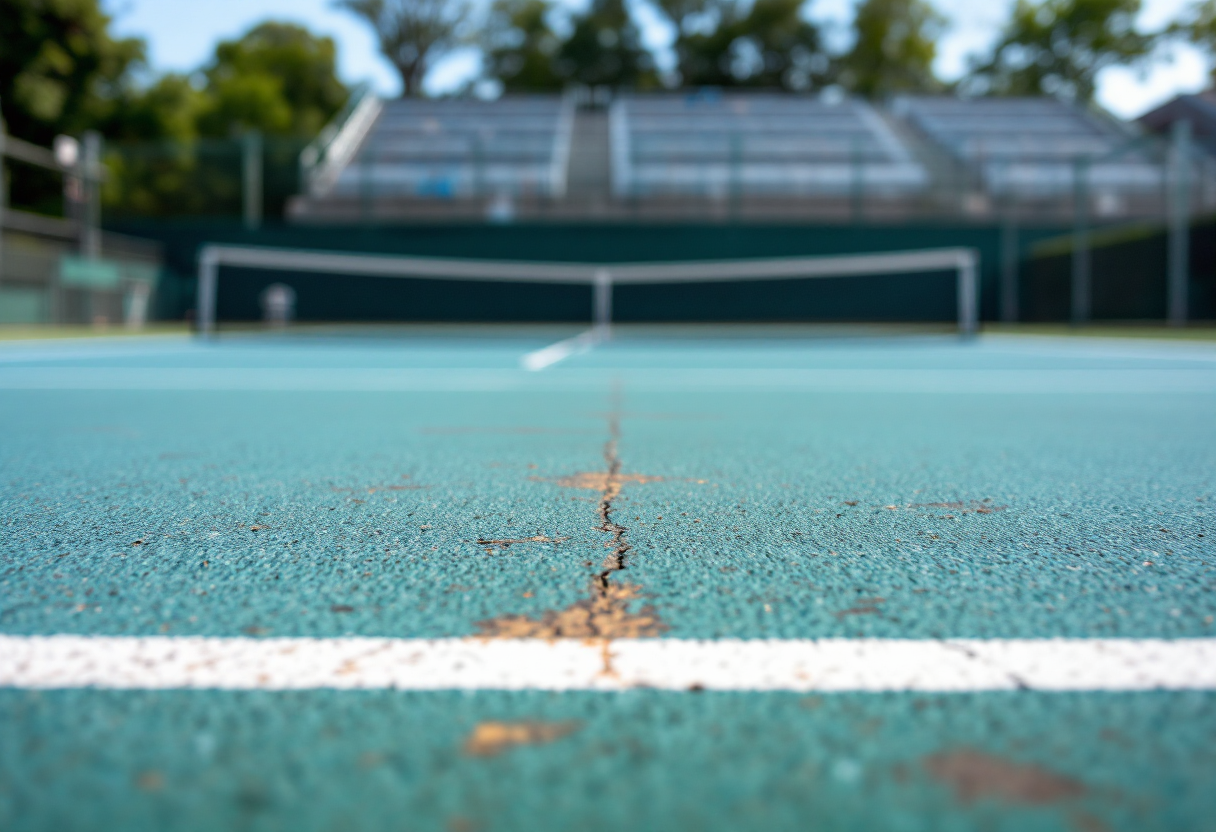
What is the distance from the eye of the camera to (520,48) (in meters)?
46.0

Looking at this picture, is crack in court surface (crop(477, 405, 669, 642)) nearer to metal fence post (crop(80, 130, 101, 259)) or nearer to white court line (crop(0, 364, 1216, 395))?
white court line (crop(0, 364, 1216, 395))

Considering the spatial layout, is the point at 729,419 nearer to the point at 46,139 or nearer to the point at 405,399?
the point at 405,399

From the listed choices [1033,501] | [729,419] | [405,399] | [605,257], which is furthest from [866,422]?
[605,257]

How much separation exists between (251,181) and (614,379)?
18.6 m

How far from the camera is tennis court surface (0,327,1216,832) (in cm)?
77

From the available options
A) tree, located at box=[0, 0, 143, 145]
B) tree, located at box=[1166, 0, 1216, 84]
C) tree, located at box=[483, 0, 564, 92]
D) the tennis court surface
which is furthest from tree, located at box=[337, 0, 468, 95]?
the tennis court surface

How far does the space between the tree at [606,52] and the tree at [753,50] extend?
6.53 ft

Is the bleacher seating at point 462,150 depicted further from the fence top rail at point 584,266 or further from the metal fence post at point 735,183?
the metal fence post at point 735,183

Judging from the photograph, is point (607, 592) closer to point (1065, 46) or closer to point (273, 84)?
point (273, 84)

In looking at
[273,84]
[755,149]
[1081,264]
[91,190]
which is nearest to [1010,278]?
[1081,264]

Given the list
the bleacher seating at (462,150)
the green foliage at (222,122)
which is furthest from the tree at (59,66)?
the bleacher seating at (462,150)

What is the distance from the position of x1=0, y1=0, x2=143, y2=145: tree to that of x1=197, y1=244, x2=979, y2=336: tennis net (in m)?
11.0

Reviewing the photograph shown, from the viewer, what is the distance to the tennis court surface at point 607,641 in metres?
0.77

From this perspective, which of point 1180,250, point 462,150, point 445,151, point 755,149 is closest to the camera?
point 1180,250
